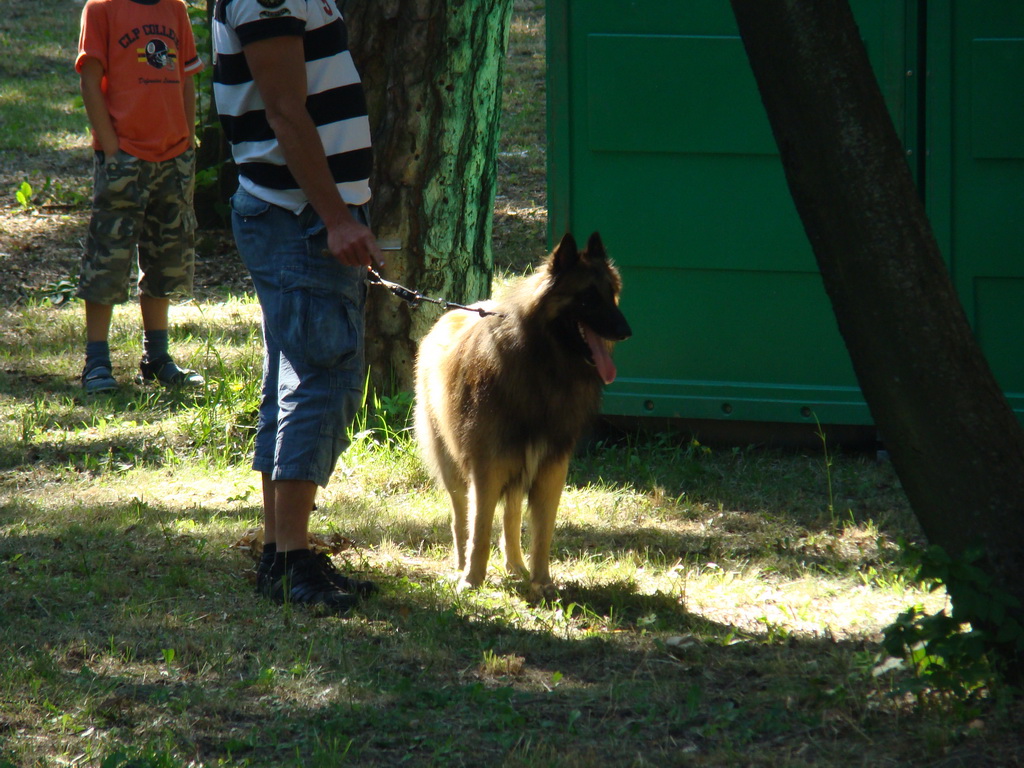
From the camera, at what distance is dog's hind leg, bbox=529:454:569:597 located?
4.30 meters

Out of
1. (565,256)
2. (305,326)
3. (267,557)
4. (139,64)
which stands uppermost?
(139,64)

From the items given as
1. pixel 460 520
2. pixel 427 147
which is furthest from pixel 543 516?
pixel 427 147

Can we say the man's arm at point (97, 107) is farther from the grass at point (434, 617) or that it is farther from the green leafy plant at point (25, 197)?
the green leafy plant at point (25, 197)

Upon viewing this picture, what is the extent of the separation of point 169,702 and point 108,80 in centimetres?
458

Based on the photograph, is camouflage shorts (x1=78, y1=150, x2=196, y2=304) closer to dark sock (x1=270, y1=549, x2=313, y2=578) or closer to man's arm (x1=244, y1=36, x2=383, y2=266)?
dark sock (x1=270, y1=549, x2=313, y2=578)

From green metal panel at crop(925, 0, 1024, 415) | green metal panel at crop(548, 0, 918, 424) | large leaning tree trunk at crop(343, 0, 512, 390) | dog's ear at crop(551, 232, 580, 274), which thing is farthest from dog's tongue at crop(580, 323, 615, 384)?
green metal panel at crop(925, 0, 1024, 415)

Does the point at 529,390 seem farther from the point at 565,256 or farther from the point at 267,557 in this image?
the point at 267,557

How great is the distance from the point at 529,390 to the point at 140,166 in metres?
3.69

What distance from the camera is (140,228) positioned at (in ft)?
22.6

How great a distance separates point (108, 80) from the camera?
264 inches

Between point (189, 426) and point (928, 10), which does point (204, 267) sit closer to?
point (189, 426)

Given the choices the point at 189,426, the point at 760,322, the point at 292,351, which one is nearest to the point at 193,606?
the point at 292,351

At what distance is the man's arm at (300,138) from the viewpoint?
135 inches

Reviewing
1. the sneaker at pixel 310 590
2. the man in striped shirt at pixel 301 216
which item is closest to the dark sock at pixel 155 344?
the man in striped shirt at pixel 301 216
